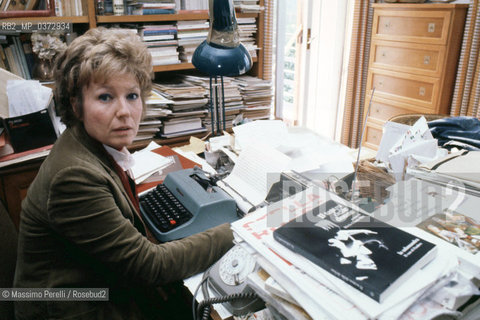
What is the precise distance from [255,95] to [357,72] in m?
1.67

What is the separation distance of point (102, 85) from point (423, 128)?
100 centimetres

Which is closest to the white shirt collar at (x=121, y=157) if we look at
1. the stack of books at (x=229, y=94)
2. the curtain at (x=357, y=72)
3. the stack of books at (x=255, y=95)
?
the stack of books at (x=229, y=94)

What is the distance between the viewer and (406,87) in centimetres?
315

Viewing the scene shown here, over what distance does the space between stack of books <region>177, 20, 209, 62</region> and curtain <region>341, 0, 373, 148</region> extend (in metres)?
1.81

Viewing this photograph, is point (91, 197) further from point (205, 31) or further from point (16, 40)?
point (205, 31)

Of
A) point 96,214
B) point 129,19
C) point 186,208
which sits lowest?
point 186,208

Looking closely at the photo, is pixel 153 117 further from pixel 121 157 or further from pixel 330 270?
pixel 330 270

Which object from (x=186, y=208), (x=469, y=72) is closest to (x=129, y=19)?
(x=186, y=208)

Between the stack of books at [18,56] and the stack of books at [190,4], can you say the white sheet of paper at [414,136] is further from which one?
the stack of books at [18,56]

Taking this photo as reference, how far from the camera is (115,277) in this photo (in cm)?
101

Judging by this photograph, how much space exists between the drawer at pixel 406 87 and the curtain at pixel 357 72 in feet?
0.90

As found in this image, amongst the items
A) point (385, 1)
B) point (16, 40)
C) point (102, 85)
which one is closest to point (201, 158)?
A: point (102, 85)

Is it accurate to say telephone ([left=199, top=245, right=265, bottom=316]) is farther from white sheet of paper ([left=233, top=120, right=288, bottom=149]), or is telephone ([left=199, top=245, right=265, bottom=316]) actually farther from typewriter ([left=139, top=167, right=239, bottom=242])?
white sheet of paper ([left=233, top=120, right=288, bottom=149])

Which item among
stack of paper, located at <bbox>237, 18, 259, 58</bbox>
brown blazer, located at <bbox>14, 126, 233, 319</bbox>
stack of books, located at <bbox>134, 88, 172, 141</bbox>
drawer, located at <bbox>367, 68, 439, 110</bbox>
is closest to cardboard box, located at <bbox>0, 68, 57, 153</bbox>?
stack of books, located at <bbox>134, 88, 172, 141</bbox>
